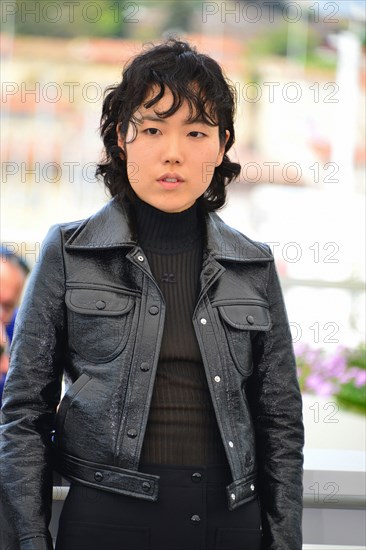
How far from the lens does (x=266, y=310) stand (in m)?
1.39

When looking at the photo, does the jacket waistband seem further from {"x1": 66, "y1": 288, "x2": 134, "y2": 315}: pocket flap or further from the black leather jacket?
{"x1": 66, "y1": 288, "x2": 134, "y2": 315}: pocket flap

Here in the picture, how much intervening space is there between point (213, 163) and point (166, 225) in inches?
4.4

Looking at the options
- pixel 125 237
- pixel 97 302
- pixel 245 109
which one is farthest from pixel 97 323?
pixel 245 109

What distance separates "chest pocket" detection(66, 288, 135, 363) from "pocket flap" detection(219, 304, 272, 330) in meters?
0.14

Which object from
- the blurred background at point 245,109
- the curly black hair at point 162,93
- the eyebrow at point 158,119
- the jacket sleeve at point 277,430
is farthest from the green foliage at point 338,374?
the blurred background at point 245,109

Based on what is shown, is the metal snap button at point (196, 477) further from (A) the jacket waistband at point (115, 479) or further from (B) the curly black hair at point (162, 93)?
(B) the curly black hair at point (162, 93)

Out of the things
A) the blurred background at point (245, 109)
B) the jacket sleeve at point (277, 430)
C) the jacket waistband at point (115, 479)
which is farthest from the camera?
the blurred background at point (245, 109)

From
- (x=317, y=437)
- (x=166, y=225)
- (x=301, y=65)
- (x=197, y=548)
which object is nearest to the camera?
(x=197, y=548)

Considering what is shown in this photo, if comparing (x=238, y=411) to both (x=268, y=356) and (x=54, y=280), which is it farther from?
(x=54, y=280)

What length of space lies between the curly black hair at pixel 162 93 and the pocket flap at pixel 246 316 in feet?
0.62

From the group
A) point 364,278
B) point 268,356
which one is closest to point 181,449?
point 268,356

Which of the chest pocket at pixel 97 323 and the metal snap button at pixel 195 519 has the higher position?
the chest pocket at pixel 97 323

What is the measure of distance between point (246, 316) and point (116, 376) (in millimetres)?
212

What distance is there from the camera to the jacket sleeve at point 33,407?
125 cm
